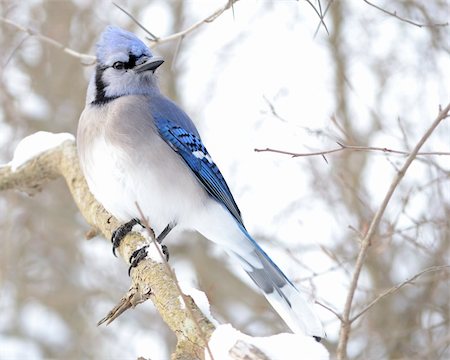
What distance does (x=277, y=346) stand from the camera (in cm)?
199

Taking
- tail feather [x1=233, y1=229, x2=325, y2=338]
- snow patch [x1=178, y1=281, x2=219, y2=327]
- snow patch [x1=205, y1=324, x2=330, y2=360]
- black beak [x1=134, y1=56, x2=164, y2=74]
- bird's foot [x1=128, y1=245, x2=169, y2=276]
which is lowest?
snow patch [x1=205, y1=324, x2=330, y2=360]

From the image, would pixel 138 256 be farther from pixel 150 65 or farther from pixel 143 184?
pixel 150 65

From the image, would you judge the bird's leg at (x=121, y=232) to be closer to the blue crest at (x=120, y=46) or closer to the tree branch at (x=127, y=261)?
the tree branch at (x=127, y=261)

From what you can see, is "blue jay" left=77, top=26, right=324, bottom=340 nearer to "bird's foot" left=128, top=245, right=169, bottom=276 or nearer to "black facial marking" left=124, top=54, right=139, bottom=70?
"black facial marking" left=124, top=54, right=139, bottom=70

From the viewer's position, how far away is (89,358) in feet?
18.6

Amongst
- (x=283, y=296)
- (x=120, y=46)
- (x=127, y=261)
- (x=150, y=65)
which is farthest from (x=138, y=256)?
(x=120, y=46)

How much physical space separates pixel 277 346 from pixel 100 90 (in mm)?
1903

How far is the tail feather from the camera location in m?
2.93

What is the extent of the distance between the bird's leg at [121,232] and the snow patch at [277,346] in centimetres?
124

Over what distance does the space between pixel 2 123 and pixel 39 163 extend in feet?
5.99

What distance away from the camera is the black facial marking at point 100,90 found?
3477 millimetres

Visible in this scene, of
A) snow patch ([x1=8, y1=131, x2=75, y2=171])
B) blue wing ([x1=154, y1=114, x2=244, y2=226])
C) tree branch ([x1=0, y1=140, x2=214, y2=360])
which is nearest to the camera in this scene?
tree branch ([x1=0, y1=140, x2=214, y2=360])

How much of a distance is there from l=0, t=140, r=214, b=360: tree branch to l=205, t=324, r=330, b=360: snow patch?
0.19 ft

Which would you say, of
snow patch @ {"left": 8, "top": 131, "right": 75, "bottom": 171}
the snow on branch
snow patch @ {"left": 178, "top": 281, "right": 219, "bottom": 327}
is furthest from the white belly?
snow patch @ {"left": 178, "top": 281, "right": 219, "bottom": 327}
